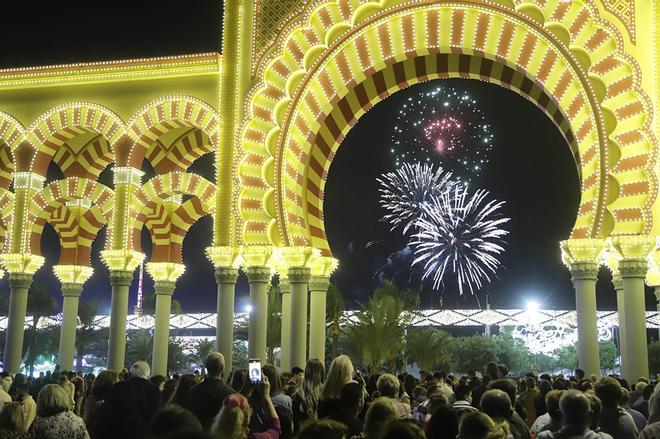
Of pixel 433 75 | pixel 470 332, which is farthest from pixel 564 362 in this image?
pixel 433 75

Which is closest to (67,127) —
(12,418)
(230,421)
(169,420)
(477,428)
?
(12,418)

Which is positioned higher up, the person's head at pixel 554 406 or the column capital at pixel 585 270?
the column capital at pixel 585 270

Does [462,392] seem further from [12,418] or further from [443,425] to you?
[12,418]

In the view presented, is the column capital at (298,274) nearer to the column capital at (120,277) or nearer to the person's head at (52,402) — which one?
the column capital at (120,277)

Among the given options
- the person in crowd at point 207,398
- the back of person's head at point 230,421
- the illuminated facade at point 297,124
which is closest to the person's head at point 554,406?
the person in crowd at point 207,398

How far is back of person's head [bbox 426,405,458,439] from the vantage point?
10.4 feet

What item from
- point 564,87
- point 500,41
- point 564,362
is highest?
point 500,41

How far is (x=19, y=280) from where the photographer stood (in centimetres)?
1415

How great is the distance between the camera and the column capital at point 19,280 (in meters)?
14.1

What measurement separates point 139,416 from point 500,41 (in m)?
9.29

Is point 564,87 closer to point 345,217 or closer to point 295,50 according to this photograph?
point 295,50

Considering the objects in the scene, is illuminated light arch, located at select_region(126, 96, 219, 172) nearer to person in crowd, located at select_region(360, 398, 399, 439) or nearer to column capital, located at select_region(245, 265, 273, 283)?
column capital, located at select_region(245, 265, 273, 283)

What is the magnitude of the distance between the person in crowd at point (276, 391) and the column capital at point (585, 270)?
6.44 m

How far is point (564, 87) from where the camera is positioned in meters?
11.6
